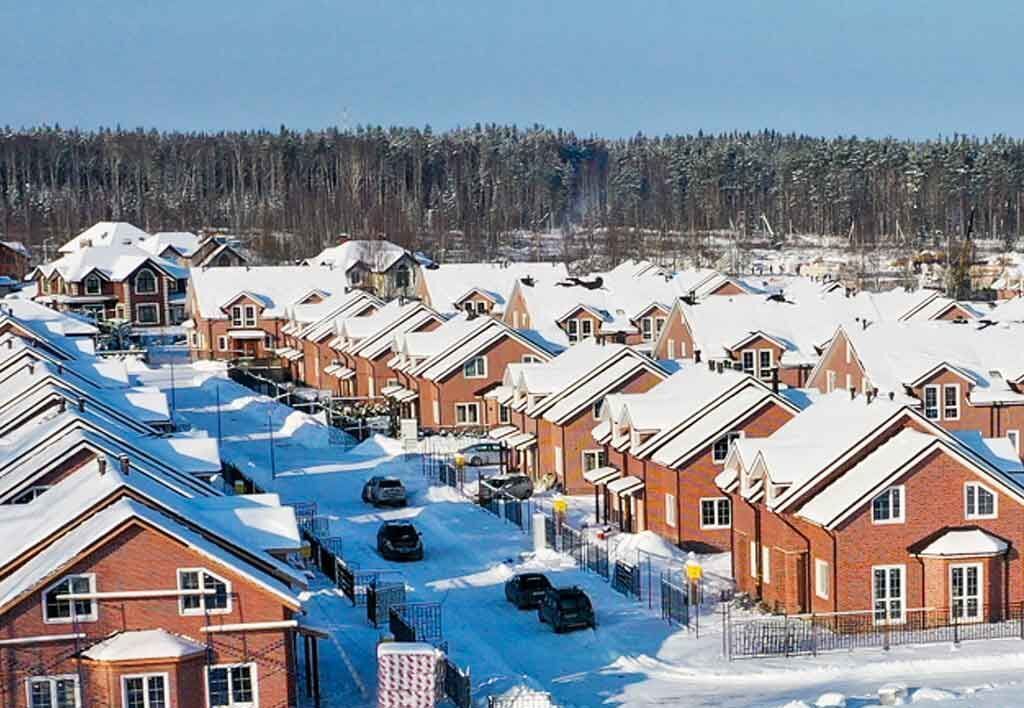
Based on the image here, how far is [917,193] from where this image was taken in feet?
517

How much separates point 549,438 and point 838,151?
126373 mm

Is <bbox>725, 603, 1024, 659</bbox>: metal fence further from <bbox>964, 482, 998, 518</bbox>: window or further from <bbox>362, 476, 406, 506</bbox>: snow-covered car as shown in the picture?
<bbox>362, 476, 406, 506</bbox>: snow-covered car

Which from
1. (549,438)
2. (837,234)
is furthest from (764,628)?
(837,234)

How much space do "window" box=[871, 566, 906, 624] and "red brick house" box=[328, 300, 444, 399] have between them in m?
34.5

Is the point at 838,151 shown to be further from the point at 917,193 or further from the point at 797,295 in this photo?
the point at 797,295

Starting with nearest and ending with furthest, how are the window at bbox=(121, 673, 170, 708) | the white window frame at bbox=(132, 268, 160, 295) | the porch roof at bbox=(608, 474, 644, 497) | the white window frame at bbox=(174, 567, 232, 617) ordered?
the window at bbox=(121, 673, 170, 708) → the white window frame at bbox=(174, 567, 232, 617) → the porch roof at bbox=(608, 474, 644, 497) → the white window frame at bbox=(132, 268, 160, 295)

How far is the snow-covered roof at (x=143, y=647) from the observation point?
79.1 ft

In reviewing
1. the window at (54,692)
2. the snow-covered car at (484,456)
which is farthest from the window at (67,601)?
the snow-covered car at (484,456)

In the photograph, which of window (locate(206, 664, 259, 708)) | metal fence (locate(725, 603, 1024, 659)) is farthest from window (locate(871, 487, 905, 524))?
window (locate(206, 664, 259, 708))

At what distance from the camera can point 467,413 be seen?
58562 millimetres

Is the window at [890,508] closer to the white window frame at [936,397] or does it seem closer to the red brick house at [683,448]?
the red brick house at [683,448]

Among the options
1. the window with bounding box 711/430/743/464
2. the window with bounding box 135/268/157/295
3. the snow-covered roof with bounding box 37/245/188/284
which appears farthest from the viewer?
the window with bounding box 135/268/157/295

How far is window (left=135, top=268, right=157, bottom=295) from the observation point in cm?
9794

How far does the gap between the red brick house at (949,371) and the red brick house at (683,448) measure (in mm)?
6964
